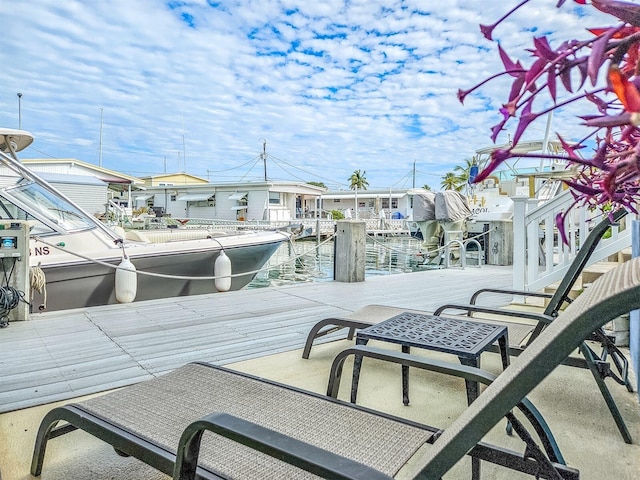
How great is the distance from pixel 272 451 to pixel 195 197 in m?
30.4

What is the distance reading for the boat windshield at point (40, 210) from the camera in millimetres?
5535

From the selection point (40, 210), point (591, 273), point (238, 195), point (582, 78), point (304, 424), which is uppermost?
point (238, 195)

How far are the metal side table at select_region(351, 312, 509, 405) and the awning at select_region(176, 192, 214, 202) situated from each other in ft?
92.7

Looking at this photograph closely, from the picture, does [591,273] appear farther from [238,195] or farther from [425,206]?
[238,195]

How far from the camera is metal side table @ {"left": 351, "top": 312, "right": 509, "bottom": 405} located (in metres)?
2.00

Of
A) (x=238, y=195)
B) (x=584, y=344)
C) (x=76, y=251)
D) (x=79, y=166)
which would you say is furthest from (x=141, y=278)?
(x=238, y=195)

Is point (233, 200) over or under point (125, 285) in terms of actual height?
over

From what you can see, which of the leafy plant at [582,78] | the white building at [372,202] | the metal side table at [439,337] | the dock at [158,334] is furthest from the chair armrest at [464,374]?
the white building at [372,202]

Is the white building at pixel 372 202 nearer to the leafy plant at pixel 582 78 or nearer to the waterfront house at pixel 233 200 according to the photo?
the waterfront house at pixel 233 200

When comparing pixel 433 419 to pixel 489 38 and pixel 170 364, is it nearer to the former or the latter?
pixel 170 364

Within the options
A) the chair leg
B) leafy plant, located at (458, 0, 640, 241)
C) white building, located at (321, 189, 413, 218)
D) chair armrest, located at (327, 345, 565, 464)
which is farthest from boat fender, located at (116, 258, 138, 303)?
white building, located at (321, 189, 413, 218)

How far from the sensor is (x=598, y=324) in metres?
0.77

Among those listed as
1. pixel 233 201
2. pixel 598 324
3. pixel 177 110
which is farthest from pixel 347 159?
pixel 598 324

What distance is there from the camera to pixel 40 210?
581 cm
